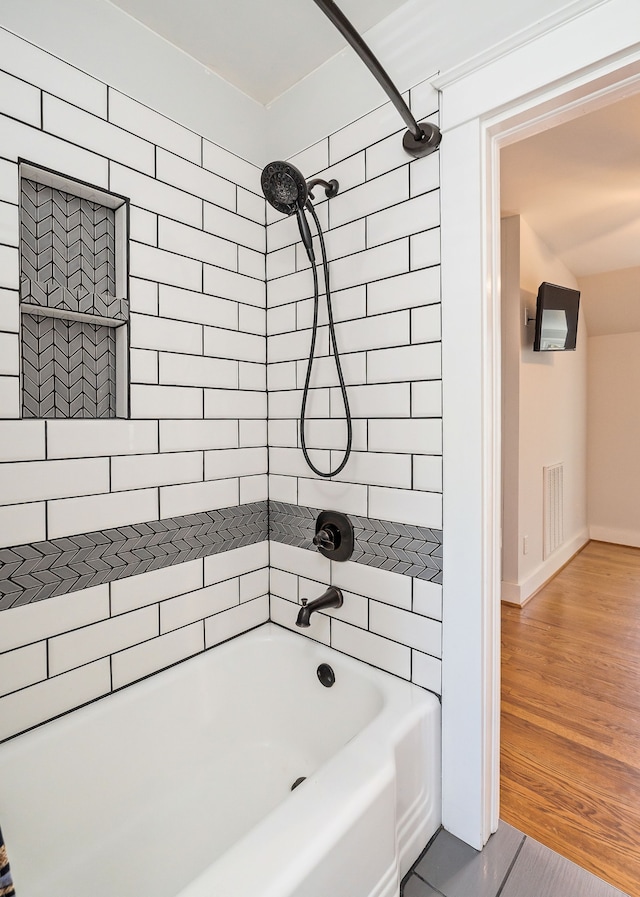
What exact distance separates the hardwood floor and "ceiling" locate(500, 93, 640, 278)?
2384mm

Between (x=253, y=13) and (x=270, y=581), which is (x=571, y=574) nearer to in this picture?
(x=270, y=581)

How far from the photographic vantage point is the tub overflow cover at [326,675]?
1.50 m

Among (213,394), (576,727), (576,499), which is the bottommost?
(576,727)

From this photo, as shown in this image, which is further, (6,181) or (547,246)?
(547,246)

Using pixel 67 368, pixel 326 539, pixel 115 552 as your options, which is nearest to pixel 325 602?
pixel 326 539

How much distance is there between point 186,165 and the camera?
4.83 feet

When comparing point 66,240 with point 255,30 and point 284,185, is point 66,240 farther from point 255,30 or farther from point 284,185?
point 255,30

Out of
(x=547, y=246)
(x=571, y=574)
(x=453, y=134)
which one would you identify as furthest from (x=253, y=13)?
(x=571, y=574)

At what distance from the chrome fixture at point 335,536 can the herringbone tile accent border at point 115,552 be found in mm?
307

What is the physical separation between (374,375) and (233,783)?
1346 mm

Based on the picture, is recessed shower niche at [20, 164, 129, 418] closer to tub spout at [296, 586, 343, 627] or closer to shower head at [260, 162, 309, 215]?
shower head at [260, 162, 309, 215]

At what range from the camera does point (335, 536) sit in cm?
155

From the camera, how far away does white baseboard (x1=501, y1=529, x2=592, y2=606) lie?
3.13 m

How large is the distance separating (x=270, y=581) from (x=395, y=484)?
0.71 m
